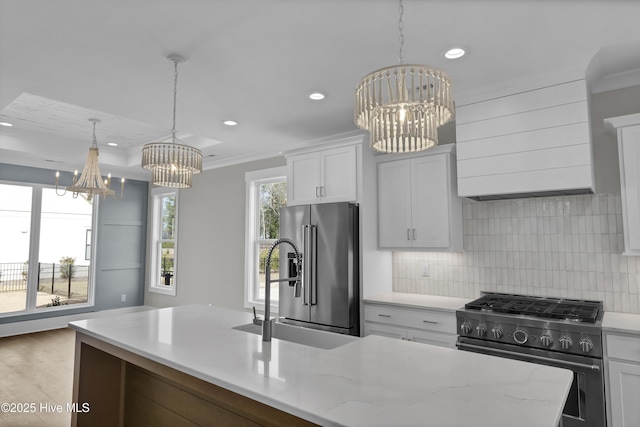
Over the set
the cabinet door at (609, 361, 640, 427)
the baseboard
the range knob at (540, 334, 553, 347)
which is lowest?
the baseboard

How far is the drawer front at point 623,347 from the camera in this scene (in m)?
2.33

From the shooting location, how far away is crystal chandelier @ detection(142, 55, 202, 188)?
248 cm

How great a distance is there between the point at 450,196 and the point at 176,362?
263 centimetres

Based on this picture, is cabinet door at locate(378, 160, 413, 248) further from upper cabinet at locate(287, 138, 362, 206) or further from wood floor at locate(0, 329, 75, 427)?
wood floor at locate(0, 329, 75, 427)

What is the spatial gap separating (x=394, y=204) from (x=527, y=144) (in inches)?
50.6

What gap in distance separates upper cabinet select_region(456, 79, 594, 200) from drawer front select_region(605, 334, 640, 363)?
3.22ft

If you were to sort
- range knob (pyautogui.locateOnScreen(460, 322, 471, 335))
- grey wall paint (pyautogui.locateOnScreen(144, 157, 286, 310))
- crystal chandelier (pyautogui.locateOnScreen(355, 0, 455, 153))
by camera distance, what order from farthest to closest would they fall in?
grey wall paint (pyautogui.locateOnScreen(144, 157, 286, 310)) → range knob (pyautogui.locateOnScreen(460, 322, 471, 335)) → crystal chandelier (pyautogui.locateOnScreen(355, 0, 455, 153))

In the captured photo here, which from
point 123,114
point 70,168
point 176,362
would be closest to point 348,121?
point 123,114

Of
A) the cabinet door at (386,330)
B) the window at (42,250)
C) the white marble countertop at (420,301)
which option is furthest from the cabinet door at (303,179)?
the window at (42,250)

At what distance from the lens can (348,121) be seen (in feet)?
12.8

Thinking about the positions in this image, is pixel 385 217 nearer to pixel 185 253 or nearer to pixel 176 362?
pixel 176 362

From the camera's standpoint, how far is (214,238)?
5863 millimetres

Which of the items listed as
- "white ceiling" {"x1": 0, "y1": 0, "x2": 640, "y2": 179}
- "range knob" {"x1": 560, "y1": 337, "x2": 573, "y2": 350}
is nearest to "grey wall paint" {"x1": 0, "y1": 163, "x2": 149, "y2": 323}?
"white ceiling" {"x1": 0, "y1": 0, "x2": 640, "y2": 179}

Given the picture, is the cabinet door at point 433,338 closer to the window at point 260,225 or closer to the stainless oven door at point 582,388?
the stainless oven door at point 582,388
